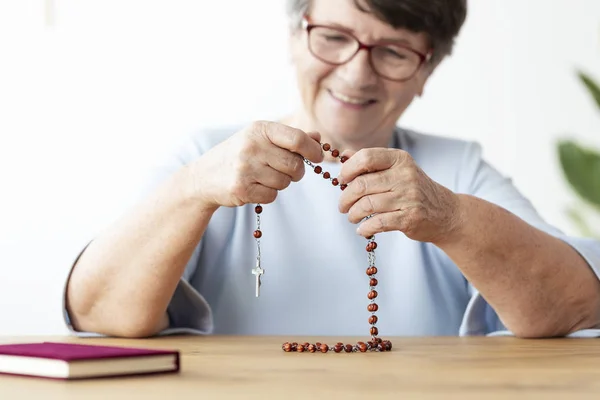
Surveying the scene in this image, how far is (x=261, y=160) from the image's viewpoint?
53.6 inches

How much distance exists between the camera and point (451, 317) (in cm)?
193

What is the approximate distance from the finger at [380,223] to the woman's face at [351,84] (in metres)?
0.51

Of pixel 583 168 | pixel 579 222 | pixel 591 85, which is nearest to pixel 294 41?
pixel 591 85

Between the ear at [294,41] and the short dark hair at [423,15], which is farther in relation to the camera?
the ear at [294,41]

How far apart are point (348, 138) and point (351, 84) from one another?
0.13 m

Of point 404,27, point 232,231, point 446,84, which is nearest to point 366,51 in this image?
point 404,27

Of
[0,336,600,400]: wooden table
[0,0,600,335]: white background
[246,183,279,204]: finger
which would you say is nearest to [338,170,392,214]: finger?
[246,183,279,204]: finger

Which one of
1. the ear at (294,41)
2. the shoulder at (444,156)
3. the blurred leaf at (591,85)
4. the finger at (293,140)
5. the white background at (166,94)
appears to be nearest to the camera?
the finger at (293,140)

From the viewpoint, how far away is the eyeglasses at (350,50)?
181 centimetres

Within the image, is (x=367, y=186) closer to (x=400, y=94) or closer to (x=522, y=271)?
(x=522, y=271)

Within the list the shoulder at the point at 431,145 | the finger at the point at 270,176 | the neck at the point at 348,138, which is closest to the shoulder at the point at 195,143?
the neck at the point at 348,138

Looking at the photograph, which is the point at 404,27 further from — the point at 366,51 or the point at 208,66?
the point at 208,66

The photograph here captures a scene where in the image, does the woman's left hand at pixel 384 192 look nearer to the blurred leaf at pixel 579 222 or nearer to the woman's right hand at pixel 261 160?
the woman's right hand at pixel 261 160

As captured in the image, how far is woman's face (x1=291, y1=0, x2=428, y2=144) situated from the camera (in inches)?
71.1
